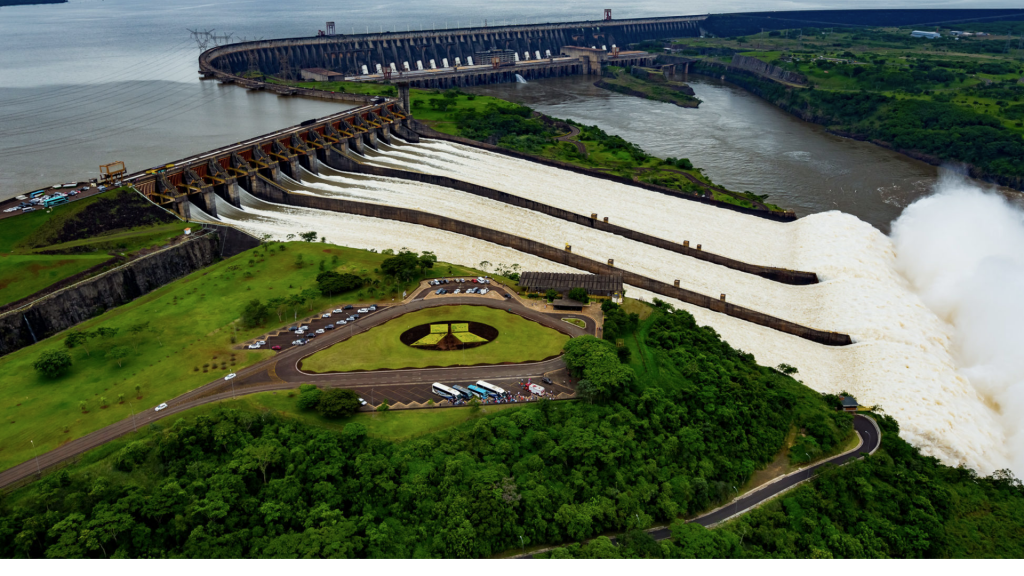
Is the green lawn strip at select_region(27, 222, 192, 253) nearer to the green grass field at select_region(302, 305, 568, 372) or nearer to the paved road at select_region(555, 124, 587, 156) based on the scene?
the green grass field at select_region(302, 305, 568, 372)

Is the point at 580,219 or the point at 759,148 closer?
the point at 580,219

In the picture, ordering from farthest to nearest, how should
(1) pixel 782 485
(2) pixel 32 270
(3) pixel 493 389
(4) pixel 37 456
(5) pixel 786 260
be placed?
(5) pixel 786 260 < (2) pixel 32 270 < (3) pixel 493 389 < (1) pixel 782 485 < (4) pixel 37 456

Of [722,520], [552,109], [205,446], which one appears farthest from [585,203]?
[552,109]

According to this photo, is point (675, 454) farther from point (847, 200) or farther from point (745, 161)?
point (745, 161)

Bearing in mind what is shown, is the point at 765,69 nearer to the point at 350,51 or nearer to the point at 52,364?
the point at 350,51

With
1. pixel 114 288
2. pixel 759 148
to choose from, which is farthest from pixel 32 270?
pixel 759 148
